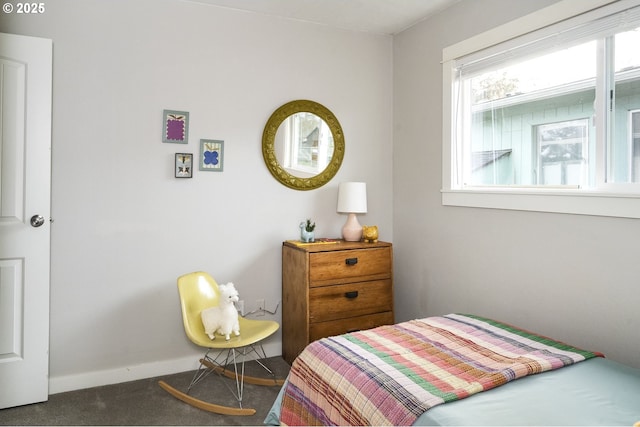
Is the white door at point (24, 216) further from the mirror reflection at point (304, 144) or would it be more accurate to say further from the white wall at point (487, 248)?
the white wall at point (487, 248)

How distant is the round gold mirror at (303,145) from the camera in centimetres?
334

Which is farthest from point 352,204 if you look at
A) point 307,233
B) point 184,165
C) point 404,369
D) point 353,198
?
point 404,369

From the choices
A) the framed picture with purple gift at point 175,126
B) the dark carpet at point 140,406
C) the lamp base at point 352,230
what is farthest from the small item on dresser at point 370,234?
the framed picture with purple gift at point 175,126

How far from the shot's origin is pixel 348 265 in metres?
3.15

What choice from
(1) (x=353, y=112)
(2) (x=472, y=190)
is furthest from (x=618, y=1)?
(1) (x=353, y=112)

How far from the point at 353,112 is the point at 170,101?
143 cm

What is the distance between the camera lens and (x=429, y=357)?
1.96 meters

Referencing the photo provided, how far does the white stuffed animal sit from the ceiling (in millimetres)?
1944

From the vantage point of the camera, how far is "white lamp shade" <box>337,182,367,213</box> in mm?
3375

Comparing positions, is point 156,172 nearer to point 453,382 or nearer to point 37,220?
point 37,220

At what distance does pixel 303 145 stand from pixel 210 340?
1.60 meters

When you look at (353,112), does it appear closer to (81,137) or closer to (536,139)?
(536,139)

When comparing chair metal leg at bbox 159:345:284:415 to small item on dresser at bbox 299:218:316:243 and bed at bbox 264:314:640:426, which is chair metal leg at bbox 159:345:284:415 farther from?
small item on dresser at bbox 299:218:316:243

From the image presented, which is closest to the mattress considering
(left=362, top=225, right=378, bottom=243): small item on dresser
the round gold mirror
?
(left=362, top=225, right=378, bottom=243): small item on dresser
